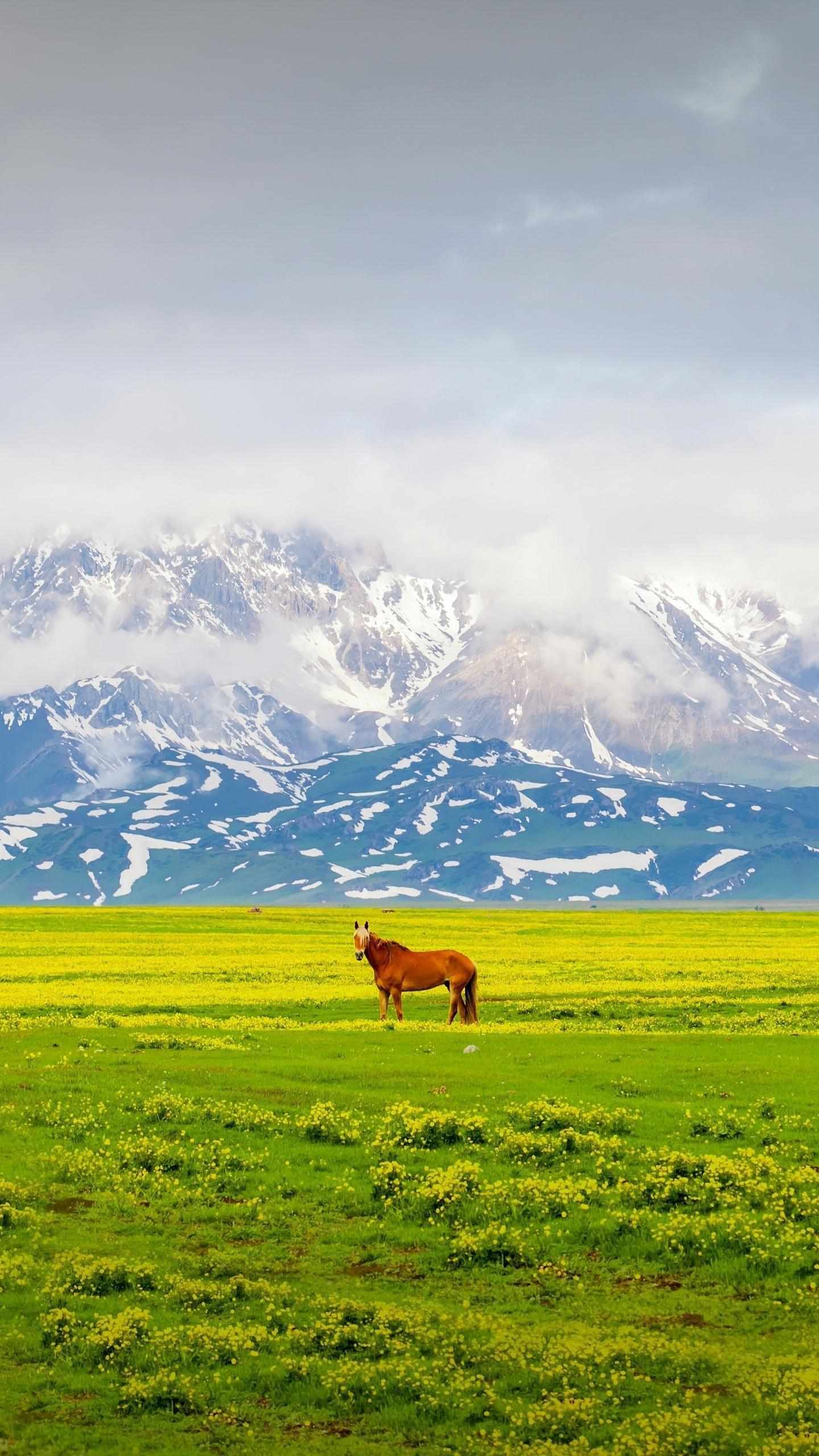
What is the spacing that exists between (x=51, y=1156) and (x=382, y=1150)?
6.92 meters

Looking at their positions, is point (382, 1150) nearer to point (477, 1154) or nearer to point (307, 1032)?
point (477, 1154)

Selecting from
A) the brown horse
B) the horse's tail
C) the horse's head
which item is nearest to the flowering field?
the brown horse

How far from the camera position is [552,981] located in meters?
74.3

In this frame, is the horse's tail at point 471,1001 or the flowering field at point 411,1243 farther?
the horse's tail at point 471,1001

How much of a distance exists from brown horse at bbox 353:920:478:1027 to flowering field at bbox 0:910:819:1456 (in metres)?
2.90

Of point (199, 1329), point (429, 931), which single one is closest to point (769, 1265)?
point (199, 1329)

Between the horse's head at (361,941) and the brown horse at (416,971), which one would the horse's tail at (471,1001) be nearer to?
the brown horse at (416,971)

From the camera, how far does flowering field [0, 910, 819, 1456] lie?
625 inches

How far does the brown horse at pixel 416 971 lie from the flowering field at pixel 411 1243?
114 inches

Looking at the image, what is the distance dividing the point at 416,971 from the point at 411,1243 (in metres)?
27.9

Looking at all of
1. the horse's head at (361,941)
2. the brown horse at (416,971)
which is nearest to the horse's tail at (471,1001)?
the brown horse at (416,971)

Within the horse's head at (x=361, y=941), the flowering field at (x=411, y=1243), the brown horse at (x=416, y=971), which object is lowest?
the flowering field at (x=411, y=1243)

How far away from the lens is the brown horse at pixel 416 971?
4966 centimetres

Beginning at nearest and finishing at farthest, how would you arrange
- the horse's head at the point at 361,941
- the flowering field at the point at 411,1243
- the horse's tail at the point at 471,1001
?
the flowering field at the point at 411,1243, the horse's tail at the point at 471,1001, the horse's head at the point at 361,941
